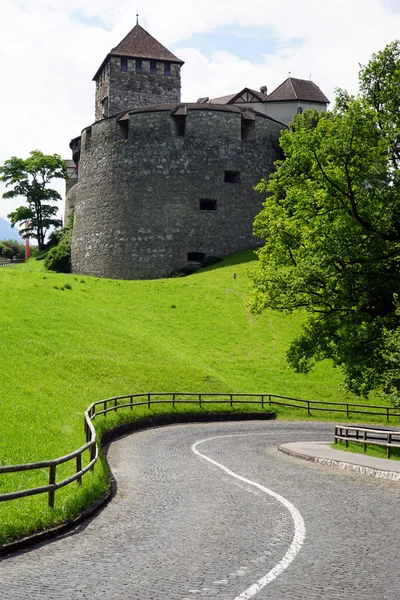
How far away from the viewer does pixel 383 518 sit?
995 cm

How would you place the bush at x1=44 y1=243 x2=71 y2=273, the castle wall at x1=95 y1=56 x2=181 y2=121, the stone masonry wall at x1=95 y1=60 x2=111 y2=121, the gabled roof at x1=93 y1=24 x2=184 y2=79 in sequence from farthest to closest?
the stone masonry wall at x1=95 y1=60 x2=111 y2=121, the gabled roof at x1=93 y1=24 x2=184 y2=79, the castle wall at x1=95 y1=56 x2=181 y2=121, the bush at x1=44 y1=243 x2=71 y2=273

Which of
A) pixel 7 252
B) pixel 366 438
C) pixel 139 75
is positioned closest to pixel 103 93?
pixel 139 75

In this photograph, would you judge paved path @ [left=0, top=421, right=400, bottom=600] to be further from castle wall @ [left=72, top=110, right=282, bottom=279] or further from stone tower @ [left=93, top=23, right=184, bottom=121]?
stone tower @ [left=93, top=23, right=184, bottom=121]

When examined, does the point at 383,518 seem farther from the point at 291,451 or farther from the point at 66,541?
the point at 291,451

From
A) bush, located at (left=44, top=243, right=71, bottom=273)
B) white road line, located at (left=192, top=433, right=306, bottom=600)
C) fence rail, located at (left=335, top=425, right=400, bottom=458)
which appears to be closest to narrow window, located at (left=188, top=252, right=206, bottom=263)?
bush, located at (left=44, top=243, right=71, bottom=273)

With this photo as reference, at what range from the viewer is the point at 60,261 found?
70.6 m

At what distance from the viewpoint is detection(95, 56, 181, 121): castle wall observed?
7550cm

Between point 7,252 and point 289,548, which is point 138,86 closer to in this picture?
point 7,252

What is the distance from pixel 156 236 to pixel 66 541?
5542 cm

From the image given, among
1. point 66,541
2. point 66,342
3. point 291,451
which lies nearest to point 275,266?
point 291,451

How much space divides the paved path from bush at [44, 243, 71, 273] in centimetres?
5635

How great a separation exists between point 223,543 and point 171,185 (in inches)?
2261

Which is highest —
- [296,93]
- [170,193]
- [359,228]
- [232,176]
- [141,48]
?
[141,48]

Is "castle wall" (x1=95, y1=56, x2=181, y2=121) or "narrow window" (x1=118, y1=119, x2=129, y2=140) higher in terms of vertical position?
"castle wall" (x1=95, y1=56, x2=181, y2=121)
